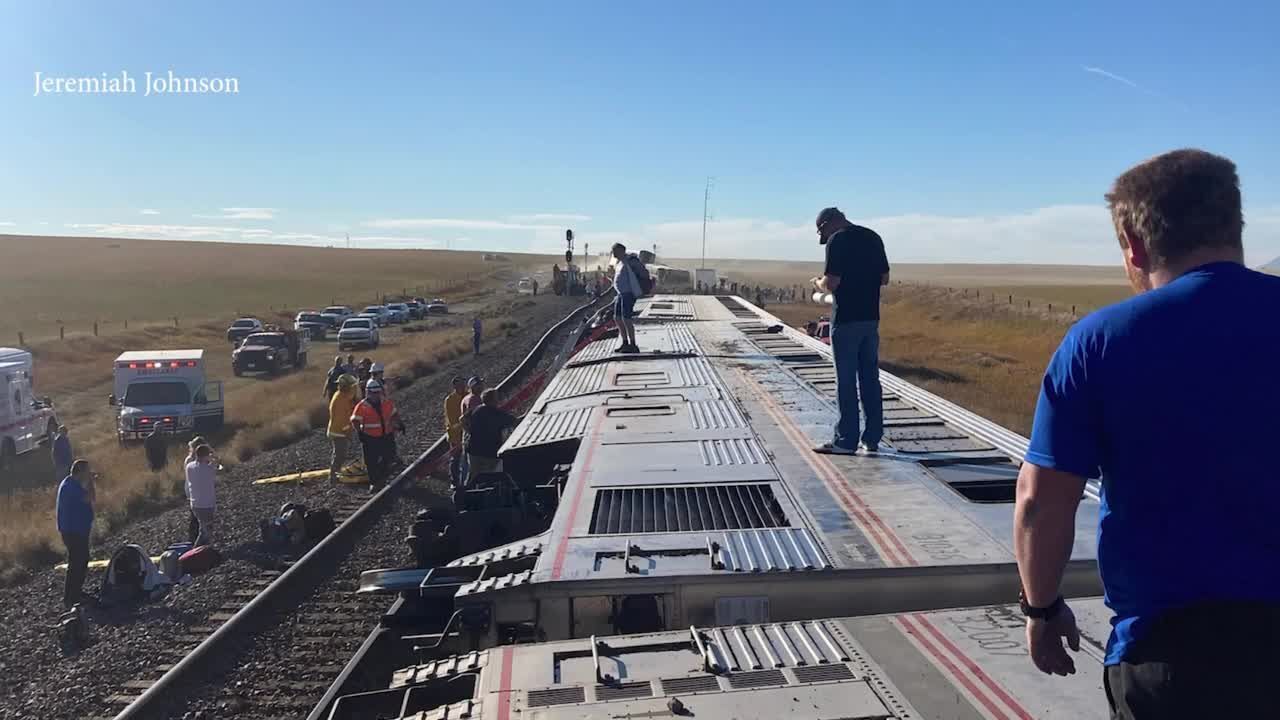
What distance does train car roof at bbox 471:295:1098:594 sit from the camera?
501 cm

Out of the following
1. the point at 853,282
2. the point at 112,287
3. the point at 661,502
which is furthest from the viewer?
the point at 112,287

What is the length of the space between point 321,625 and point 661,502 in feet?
15.1

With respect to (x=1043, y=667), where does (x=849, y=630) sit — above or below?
below

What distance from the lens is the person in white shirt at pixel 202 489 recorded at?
12141 mm

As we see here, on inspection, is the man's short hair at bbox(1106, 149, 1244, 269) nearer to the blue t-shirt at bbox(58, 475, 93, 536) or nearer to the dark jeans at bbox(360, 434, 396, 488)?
the blue t-shirt at bbox(58, 475, 93, 536)

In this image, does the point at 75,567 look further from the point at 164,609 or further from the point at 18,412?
the point at 18,412

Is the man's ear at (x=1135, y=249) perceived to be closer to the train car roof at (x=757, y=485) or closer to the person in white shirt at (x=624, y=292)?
the train car roof at (x=757, y=485)

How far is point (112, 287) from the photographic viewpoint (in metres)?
95.9

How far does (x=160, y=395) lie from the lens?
22.0 metres

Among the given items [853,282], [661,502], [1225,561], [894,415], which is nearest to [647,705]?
[1225,561]

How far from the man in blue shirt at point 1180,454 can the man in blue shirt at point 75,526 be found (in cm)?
1118

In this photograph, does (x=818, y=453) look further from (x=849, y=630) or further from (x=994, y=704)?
(x=994, y=704)

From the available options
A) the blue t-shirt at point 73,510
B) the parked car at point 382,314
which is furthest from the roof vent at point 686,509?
the parked car at point 382,314

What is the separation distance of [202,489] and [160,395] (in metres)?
11.3
